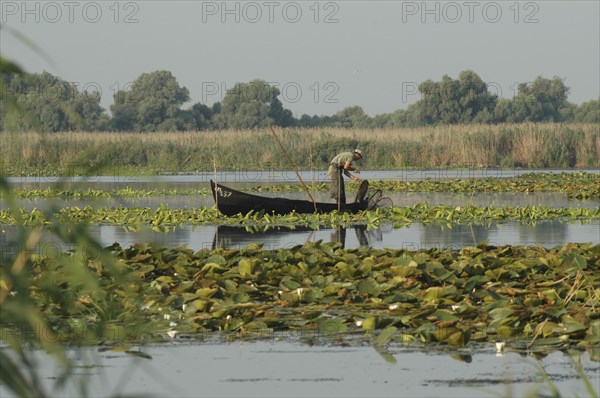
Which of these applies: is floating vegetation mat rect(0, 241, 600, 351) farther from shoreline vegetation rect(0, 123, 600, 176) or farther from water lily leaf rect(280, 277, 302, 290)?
shoreline vegetation rect(0, 123, 600, 176)

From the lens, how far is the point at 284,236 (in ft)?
68.0

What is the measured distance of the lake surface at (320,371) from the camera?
7480mm

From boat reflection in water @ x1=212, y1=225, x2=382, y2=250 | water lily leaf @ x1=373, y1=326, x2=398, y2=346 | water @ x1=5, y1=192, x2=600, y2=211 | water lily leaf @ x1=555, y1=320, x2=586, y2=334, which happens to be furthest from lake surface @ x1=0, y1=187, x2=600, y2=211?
water lily leaf @ x1=373, y1=326, x2=398, y2=346

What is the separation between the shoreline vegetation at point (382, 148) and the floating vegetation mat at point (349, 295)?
41237 mm

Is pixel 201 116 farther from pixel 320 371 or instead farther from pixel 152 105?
pixel 320 371

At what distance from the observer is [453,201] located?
102 ft

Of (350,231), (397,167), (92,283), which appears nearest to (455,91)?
(397,167)

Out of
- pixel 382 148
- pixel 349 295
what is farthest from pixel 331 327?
pixel 382 148

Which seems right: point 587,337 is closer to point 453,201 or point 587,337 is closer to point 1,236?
point 1,236

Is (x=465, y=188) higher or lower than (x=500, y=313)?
lower

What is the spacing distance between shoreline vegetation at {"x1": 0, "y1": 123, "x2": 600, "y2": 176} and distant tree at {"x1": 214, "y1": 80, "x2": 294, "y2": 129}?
36.5m

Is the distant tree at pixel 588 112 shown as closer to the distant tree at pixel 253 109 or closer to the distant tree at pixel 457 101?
the distant tree at pixel 457 101

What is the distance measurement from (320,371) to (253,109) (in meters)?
91.6

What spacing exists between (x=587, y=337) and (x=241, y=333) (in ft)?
9.21
